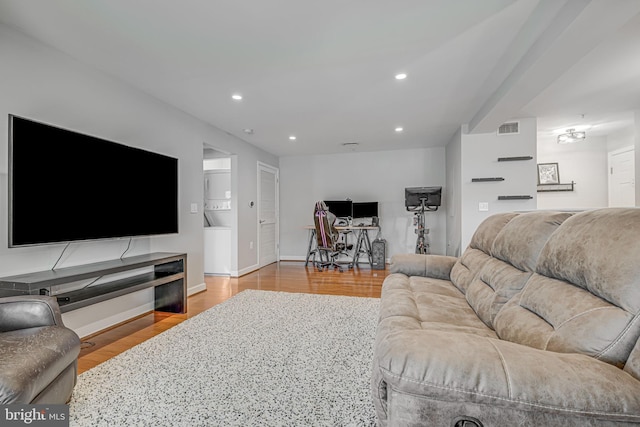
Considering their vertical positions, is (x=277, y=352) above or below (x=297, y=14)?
below

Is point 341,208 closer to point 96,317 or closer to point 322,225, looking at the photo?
point 322,225

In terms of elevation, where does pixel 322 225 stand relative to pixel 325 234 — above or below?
Result: above

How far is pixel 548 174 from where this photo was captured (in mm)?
5645

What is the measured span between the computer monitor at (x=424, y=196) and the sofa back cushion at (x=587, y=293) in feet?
13.8

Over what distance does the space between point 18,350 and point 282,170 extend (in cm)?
571

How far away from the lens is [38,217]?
81.2 inches

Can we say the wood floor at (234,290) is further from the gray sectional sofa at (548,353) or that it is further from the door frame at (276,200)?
the gray sectional sofa at (548,353)

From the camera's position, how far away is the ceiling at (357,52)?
1.88 metres

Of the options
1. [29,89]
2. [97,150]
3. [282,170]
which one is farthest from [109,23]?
[282,170]

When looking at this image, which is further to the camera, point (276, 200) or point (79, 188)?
point (276, 200)

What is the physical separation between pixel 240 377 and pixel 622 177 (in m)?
6.44

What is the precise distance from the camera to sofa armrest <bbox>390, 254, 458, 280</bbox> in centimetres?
250

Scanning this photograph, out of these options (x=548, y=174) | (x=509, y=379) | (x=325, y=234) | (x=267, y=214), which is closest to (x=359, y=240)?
(x=325, y=234)

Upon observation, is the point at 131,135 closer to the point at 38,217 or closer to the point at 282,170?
the point at 38,217
